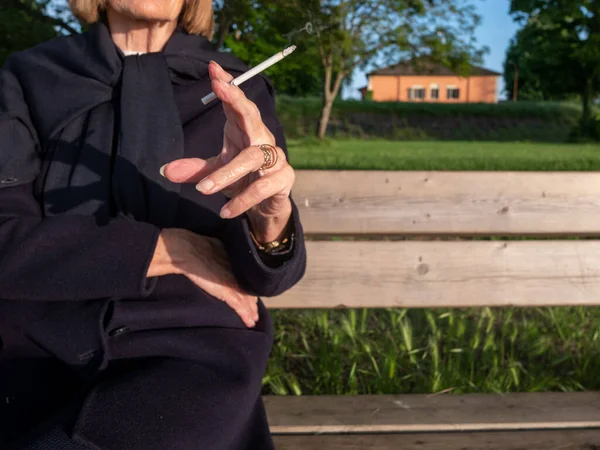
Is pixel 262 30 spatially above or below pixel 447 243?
above

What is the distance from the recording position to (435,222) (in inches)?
101

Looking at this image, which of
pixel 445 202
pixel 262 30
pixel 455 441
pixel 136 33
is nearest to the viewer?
pixel 136 33

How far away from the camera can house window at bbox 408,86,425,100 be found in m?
79.4

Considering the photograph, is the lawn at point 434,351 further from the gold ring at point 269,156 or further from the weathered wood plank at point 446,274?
the gold ring at point 269,156

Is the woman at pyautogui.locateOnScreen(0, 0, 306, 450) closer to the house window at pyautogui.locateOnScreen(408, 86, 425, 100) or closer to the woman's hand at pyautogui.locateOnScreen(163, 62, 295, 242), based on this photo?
the woman's hand at pyautogui.locateOnScreen(163, 62, 295, 242)

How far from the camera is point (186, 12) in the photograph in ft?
6.17

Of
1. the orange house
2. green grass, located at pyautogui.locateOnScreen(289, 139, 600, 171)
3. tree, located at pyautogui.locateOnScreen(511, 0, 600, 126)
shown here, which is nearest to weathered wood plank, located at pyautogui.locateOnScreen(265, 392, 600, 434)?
green grass, located at pyautogui.locateOnScreen(289, 139, 600, 171)

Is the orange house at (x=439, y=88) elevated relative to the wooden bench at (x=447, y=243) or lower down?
lower down

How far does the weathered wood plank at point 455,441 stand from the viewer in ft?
6.58

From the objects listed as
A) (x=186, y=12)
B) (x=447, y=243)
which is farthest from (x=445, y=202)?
(x=186, y=12)

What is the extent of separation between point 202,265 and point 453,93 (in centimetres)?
8577

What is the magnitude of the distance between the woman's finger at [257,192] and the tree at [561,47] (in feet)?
103

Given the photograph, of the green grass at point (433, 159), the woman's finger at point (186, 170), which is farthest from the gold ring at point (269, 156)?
the green grass at point (433, 159)

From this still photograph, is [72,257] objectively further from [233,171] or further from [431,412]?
[431,412]
